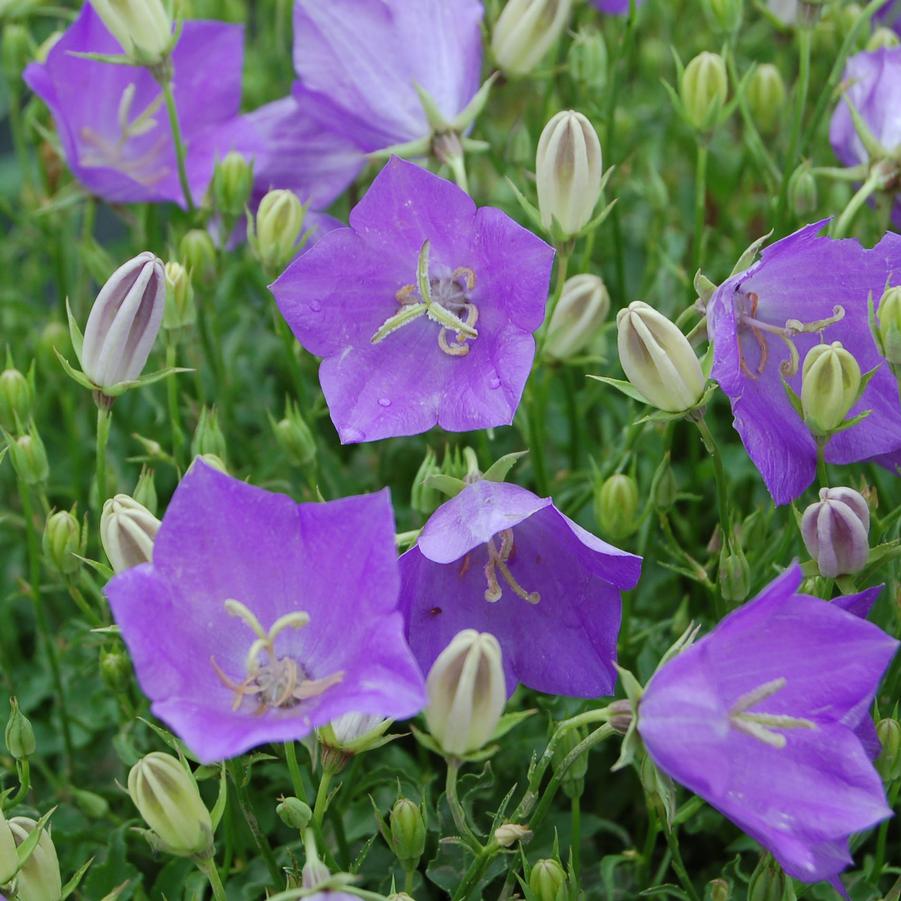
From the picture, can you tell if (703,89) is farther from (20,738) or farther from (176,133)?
(20,738)

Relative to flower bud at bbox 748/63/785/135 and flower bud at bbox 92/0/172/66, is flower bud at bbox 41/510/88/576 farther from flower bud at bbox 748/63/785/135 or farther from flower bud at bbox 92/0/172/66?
flower bud at bbox 748/63/785/135

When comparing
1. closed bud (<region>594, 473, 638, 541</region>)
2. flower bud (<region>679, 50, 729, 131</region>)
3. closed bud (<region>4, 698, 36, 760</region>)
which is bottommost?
closed bud (<region>4, 698, 36, 760</region>)

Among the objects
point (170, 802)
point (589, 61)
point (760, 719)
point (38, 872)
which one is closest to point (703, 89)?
point (589, 61)

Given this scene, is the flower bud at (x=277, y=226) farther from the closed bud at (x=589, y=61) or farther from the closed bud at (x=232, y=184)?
the closed bud at (x=589, y=61)

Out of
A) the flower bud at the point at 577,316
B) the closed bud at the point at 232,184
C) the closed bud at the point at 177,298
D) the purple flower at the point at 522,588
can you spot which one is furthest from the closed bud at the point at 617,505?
the closed bud at the point at 232,184

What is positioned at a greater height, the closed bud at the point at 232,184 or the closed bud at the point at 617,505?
the closed bud at the point at 232,184

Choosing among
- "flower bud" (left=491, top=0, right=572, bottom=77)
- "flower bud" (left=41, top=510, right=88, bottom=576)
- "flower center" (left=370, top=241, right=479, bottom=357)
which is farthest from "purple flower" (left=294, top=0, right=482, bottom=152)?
"flower bud" (left=41, top=510, right=88, bottom=576)
